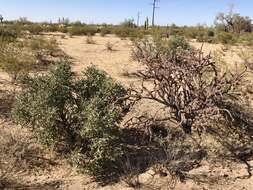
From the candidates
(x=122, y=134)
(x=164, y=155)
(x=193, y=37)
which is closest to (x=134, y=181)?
(x=164, y=155)

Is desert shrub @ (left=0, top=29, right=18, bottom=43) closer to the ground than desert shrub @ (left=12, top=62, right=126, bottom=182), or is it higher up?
higher up

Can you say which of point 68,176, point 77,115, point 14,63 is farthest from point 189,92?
point 14,63

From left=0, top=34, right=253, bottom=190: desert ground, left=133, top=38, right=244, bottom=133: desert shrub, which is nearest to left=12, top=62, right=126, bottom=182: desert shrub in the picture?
left=0, top=34, right=253, bottom=190: desert ground

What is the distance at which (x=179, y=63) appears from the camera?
1028cm

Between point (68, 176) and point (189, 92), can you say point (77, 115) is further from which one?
point (189, 92)

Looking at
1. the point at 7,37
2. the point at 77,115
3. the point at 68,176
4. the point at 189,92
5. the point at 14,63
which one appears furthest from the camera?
the point at 7,37

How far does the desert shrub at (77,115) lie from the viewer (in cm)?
778

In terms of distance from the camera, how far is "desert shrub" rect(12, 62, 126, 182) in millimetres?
7776

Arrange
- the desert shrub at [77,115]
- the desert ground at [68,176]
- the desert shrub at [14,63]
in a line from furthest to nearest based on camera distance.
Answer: the desert shrub at [14,63]
the desert shrub at [77,115]
the desert ground at [68,176]

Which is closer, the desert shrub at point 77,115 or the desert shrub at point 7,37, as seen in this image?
the desert shrub at point 77,115

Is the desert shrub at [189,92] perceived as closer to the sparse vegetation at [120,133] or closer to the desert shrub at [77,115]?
the sparse vegetation at [120,133]

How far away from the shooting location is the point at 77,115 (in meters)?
8.34

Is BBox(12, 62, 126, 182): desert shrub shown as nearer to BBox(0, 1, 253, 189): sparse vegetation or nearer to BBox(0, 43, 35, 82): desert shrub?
BBox(0, 1, 253, 189): sparse vegetation

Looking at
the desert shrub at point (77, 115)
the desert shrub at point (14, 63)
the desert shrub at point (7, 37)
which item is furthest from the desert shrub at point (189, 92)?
the desert shrub at point (7, 37)
